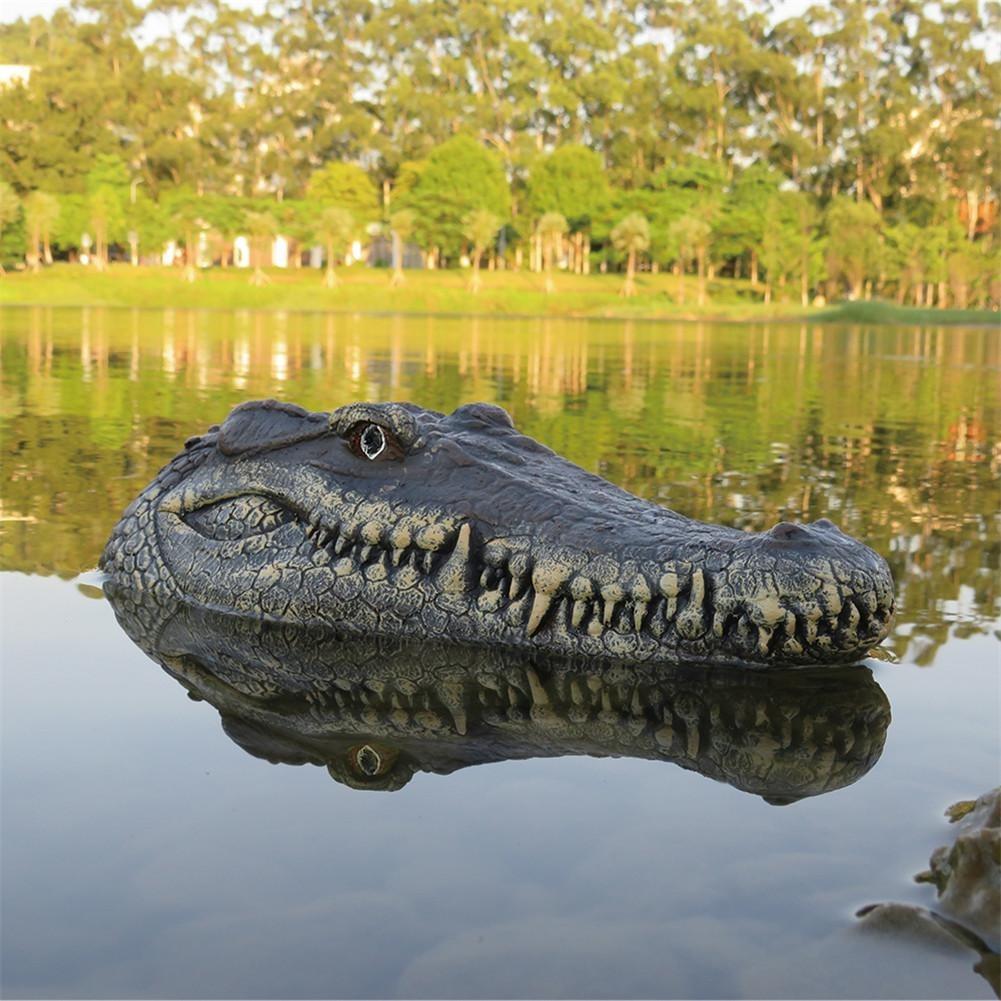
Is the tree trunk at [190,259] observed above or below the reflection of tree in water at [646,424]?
above

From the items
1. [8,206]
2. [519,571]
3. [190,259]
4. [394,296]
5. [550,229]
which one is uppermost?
[550,229]

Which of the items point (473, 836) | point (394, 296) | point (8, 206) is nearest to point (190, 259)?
point (8, 206)

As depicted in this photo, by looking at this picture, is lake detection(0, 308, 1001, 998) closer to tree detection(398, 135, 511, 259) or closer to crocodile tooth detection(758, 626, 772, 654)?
crocodile tooth detection(758, 626, 772, 654)

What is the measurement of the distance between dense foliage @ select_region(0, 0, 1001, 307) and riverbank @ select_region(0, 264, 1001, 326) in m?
3.83

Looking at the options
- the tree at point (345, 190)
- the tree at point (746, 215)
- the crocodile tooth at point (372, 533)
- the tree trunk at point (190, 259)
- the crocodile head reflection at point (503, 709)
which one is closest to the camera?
the crocodile head reflection at point (503, 709)

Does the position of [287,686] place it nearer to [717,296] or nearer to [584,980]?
[584,980]

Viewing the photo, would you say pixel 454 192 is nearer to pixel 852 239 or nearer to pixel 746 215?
pixel 746 215

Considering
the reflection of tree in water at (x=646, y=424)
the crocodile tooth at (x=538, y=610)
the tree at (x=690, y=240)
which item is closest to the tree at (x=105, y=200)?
the tree at (x=690, y=240)

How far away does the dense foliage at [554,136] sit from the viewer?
79.0 meters

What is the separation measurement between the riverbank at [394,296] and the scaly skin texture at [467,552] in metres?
51.9

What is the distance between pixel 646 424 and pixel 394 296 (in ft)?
174

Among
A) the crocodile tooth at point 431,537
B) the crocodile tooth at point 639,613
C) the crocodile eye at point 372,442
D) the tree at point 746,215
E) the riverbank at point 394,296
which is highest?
the tree at point 746,215

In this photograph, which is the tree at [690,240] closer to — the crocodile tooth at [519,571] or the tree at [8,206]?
the tree at [8,206]

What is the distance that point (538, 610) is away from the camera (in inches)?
147
